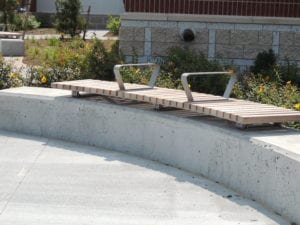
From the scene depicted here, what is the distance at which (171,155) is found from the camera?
7.61 metres

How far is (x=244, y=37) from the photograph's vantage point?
12.8m

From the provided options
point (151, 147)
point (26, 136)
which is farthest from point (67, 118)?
point (151, 147)

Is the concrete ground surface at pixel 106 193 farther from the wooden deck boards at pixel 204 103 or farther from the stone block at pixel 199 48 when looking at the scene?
the stone block at pixel 199 48

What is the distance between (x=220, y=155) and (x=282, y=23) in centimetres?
644

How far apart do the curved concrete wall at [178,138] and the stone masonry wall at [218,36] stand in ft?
12.1

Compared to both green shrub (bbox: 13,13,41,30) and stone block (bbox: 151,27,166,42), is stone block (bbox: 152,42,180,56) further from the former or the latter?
green shrub (bbox: 13,13,41,30)

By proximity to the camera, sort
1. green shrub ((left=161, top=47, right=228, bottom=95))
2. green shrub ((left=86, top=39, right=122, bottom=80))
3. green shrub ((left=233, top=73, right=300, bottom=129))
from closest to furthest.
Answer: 1. green shrub ((left=233, top=73, right=300, bottom=129))
2. green shrub ((left=161, top=47, right=228, bottom=95))
3. green shrub ((left=86, top=39, right=122, bottom=80))

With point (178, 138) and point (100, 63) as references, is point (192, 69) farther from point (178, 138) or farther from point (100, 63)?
point (178, 138)

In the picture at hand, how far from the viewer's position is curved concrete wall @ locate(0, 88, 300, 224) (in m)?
5.97

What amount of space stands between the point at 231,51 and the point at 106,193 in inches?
265

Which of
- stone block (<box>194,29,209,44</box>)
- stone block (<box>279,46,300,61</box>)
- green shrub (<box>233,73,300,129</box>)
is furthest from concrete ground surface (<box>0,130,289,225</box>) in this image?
stone block (<box>279,46,300,61</box>)

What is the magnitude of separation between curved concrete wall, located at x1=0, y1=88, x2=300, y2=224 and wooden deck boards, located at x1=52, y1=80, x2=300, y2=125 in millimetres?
157

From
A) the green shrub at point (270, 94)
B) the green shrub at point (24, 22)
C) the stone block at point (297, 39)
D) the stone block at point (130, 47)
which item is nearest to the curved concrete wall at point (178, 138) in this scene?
the green shrub at point (270, 94)

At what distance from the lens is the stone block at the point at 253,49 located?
41.9ft
